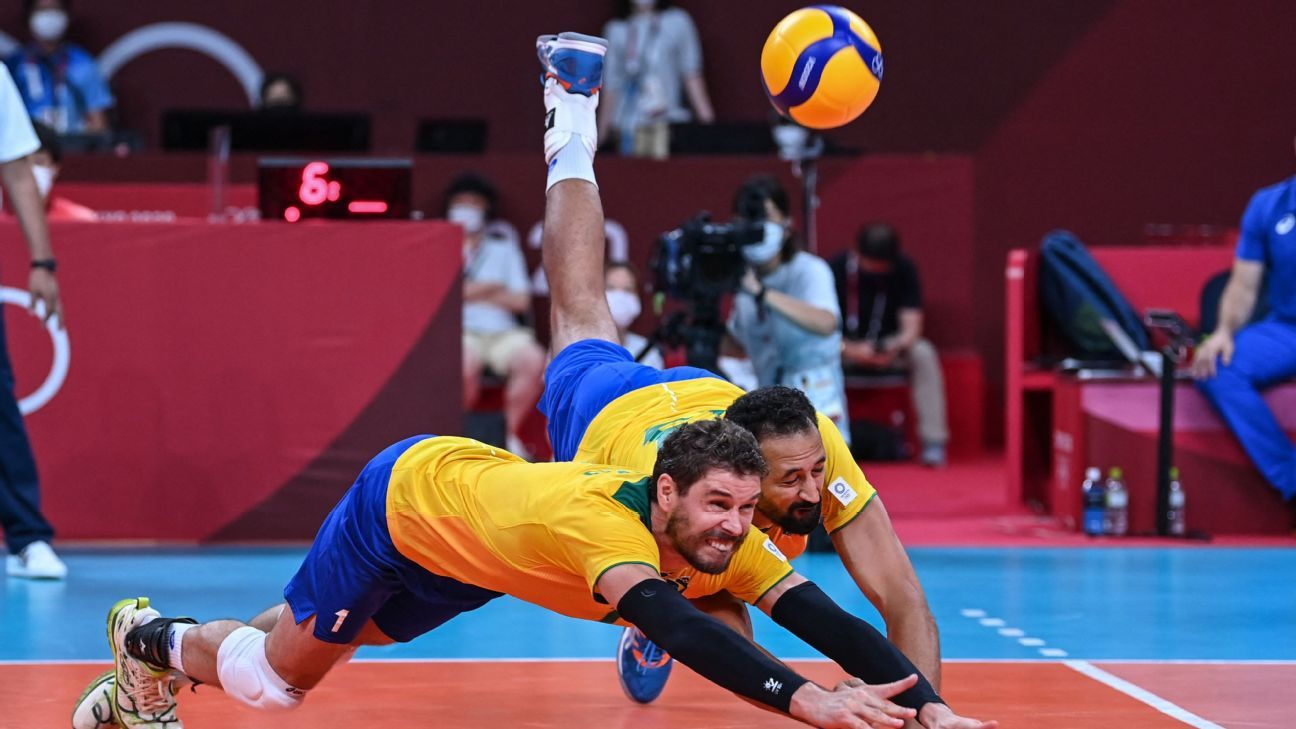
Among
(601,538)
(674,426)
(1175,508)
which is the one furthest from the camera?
(1175,508)

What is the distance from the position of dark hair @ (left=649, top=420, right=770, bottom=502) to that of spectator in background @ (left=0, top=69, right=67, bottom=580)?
4.58 meters

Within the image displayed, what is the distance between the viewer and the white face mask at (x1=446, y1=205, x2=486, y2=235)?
506 inches

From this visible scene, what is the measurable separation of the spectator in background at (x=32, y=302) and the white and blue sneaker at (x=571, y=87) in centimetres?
240

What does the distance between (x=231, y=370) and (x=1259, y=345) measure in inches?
217

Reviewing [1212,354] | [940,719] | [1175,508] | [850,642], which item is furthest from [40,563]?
[1212,354]

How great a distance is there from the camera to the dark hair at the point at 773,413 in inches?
194

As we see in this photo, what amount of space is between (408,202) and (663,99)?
5631 mm

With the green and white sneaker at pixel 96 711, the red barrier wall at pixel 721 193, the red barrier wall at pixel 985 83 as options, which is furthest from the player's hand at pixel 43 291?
the red barrier wall at pixel 985 83

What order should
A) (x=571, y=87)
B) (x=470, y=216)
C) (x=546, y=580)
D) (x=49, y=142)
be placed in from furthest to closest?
(x=470, y=216) → (x=49, y=142) → (x=571, y=87) → (x=546, y=580)

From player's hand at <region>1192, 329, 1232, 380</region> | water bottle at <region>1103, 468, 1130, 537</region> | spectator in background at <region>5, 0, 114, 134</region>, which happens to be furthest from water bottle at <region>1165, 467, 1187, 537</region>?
spectator in background at <region>5, 0, 114, 134</region>

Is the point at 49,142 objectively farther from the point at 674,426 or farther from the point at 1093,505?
the point at 1093,505

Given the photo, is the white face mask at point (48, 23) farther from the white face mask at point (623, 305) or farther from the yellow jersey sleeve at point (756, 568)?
the yellow jersey sleeve at point (756, 568)

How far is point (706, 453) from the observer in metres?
4.44

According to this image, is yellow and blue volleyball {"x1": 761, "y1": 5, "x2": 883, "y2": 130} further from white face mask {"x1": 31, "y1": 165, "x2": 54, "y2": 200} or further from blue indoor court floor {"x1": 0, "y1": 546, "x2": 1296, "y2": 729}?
white face mask {"x1": 31, "y1": 165, "x2": 54, "y2": 200}
